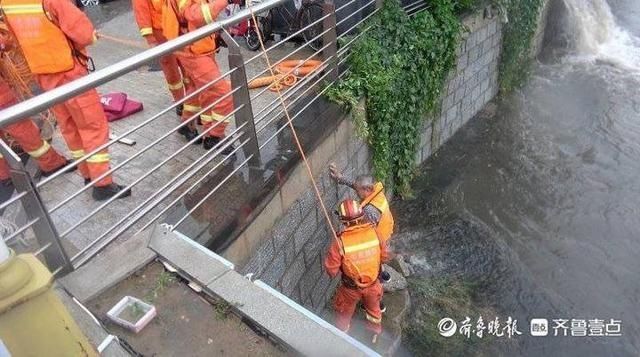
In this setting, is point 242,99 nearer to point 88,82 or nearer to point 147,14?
point 88,82

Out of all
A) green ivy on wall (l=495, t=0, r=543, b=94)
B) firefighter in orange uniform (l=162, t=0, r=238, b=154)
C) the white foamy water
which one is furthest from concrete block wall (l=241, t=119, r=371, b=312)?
the white foamy water

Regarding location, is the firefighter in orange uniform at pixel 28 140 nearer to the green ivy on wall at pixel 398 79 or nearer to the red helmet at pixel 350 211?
the red helmet at pixel 350 211

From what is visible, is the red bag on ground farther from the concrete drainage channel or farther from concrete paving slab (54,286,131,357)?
concrete paving slab (54,286,131,357)

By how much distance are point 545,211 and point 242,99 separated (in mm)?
5412

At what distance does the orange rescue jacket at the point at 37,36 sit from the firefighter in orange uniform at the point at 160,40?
954 millimetres

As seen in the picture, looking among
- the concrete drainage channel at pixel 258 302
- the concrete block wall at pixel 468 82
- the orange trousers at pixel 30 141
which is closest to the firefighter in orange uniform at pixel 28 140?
the orange trousers at pixel 30 141

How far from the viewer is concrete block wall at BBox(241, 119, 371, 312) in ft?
13.1

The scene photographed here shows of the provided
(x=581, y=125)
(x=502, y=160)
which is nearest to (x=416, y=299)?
(x=502, y=160)

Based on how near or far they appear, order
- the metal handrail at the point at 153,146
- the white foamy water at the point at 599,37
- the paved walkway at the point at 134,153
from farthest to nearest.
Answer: the white foamy water at the point at 599,37
the paved walkway at the point at 134,153
the metal handrail at the point at 153,146

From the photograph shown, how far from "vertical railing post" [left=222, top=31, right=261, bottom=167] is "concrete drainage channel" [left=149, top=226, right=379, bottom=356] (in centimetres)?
110

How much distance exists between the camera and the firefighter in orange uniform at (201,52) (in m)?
3.89

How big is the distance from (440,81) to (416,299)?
3278 millimetres

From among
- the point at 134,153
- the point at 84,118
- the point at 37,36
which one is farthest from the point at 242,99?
the point at 134,153

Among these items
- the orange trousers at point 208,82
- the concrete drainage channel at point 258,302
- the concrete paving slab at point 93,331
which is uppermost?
the orange trousers at point 208,82
